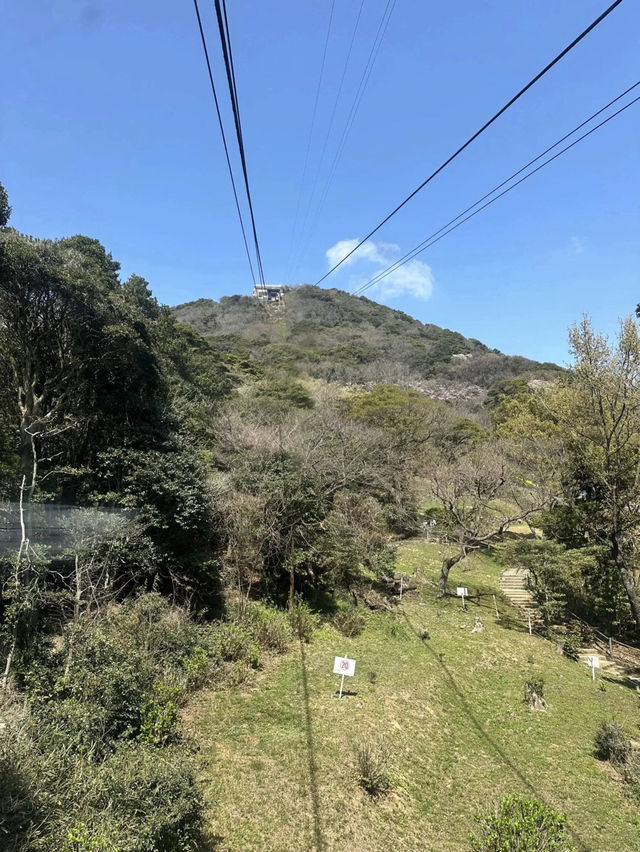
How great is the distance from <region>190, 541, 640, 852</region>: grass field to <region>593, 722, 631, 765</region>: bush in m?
0.21

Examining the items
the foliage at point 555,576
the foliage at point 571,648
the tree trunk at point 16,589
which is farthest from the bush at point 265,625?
the foliage at point 555,576

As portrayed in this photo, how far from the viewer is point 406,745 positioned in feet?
21.8

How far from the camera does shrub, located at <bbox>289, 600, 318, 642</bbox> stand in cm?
1028

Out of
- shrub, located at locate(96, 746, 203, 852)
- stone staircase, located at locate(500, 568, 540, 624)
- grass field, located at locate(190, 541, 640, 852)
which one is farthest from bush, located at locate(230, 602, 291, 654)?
stone staircase, located at locate(500, 568, 540, 624)

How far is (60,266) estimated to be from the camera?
8.35 m

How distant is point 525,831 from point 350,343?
59.6 m

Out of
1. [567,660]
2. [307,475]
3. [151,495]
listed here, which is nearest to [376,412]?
[307,475]

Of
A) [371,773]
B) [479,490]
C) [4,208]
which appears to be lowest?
[371,773]

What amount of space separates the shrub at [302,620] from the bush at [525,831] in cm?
636

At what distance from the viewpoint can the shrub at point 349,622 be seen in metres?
11.0

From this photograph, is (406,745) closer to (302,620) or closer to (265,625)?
(265,625)

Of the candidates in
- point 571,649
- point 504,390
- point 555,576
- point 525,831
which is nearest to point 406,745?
point 525,831

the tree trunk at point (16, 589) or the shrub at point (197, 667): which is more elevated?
the tree trunk at point (16, 589)

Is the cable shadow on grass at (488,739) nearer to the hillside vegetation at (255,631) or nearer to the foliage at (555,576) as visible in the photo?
the hillside vegetation at (255,631)
